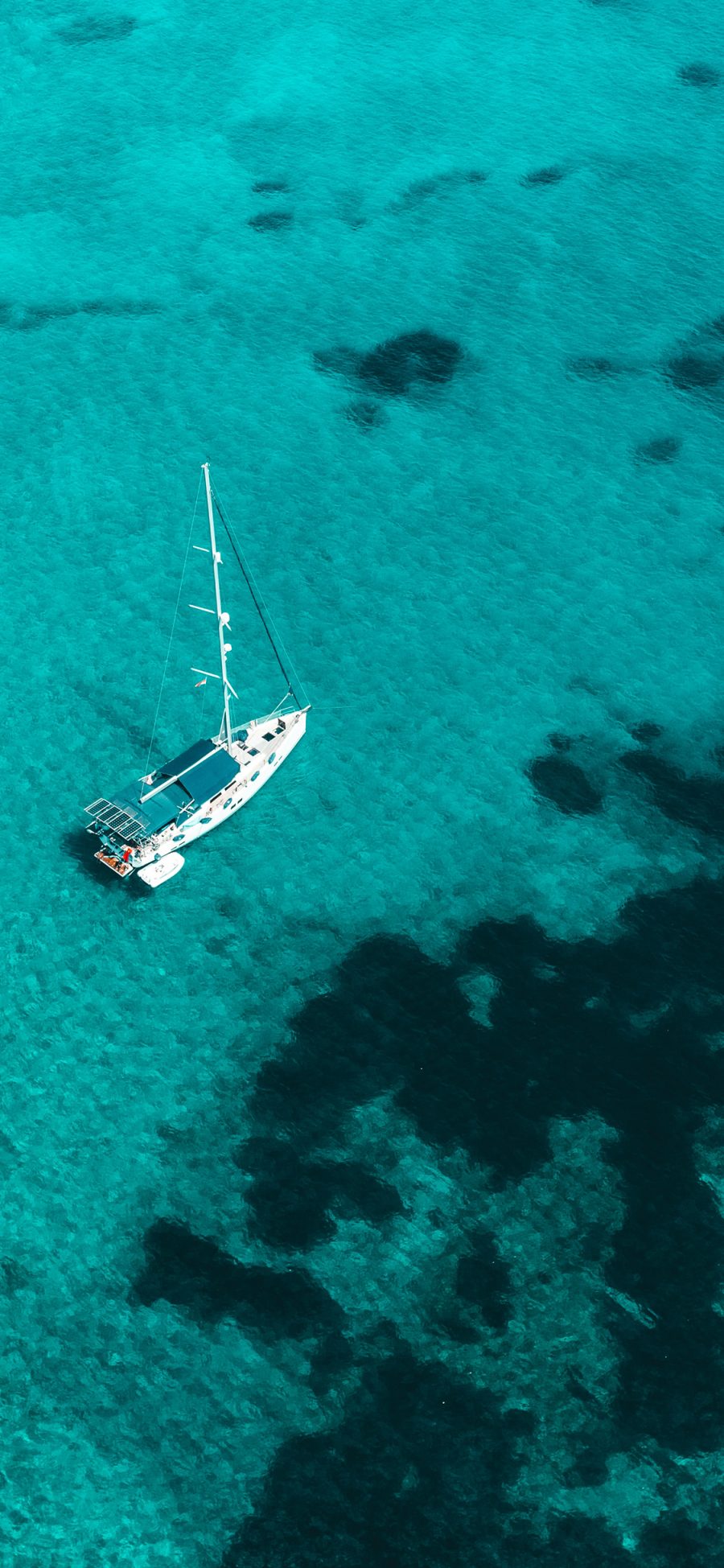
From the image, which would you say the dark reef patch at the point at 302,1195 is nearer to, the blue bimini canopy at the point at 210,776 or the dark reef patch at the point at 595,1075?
the dark reef patch at the point at 595,1075

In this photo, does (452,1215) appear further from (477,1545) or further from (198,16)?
(198,16)

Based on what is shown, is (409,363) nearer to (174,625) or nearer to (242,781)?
(174,625)

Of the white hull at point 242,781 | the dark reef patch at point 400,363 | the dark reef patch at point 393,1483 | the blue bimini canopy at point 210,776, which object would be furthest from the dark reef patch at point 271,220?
the dark reef patch at point 393,1483

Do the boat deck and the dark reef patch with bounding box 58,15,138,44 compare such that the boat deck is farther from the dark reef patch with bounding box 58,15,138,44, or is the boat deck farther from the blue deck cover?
the dark reef patch with bounding box 58,15,138,44

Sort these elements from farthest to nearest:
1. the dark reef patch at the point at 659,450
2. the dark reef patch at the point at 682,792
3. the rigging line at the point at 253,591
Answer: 1. the dark reef patch at the point at 659,450
2. the rigging line at the point at 253,591
3. the dark reef patch at the point at 682,792

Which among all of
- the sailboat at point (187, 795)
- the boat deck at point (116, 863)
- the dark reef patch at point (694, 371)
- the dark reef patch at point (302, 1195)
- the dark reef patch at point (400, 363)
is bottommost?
the dark reef patch at point (302, 1195)

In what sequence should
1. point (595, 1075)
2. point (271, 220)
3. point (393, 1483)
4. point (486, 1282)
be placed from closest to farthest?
point (393, 1483)
point (486, 1282)
point (595, 1075)
point (271, 220)

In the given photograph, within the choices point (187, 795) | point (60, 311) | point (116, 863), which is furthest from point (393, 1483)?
point (60, 311)

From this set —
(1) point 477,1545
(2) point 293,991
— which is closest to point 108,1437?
(1) point 477,1545
